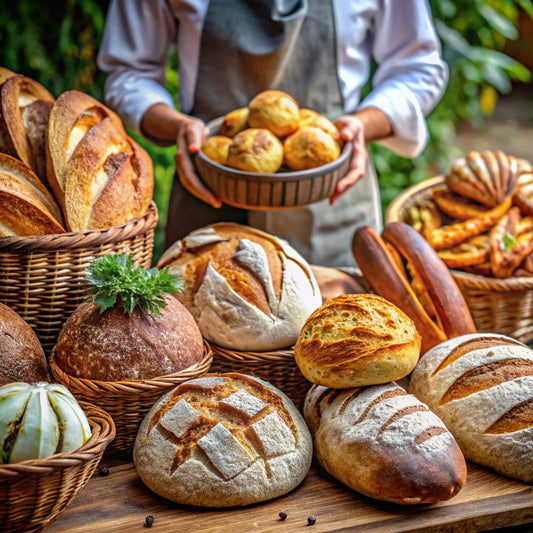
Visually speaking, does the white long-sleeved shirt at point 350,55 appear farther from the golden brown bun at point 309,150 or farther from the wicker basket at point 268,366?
the wicker basket at point 268,366

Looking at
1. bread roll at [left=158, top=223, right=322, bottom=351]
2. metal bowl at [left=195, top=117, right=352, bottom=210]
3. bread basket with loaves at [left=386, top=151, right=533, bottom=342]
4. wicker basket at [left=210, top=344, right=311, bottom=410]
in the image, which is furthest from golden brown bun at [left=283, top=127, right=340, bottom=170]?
bread basket with loaves at [left=386, top=151, right=533, bottom=342]

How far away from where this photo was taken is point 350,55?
2318 millimetres

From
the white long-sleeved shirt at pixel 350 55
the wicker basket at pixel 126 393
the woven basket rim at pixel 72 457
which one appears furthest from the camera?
the white long-sleeved shirt at pixel 350 55

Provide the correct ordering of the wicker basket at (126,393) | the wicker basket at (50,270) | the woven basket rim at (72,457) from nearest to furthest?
the woven basket rim at (72,457), the wicker basket at (126,393), the wicker basket at (50,270)

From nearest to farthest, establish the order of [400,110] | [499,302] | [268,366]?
[268,366], [499,302], [400,110]

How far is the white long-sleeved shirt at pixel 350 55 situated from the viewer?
2277 mm

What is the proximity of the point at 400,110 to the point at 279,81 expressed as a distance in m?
0.45

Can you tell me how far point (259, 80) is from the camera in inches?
89.4

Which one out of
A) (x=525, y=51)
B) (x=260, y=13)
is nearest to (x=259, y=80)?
(x=260, y=13)

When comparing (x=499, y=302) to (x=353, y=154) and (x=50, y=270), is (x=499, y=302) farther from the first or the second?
(x=50, y=270)

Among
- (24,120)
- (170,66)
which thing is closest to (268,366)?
(24,120)

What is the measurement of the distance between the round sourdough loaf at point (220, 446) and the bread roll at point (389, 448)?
0.28 ft

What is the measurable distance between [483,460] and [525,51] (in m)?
8.38

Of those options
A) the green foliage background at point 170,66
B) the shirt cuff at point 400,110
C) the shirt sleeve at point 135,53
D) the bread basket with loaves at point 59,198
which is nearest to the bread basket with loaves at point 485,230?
the shirt cuff at point 400,110
